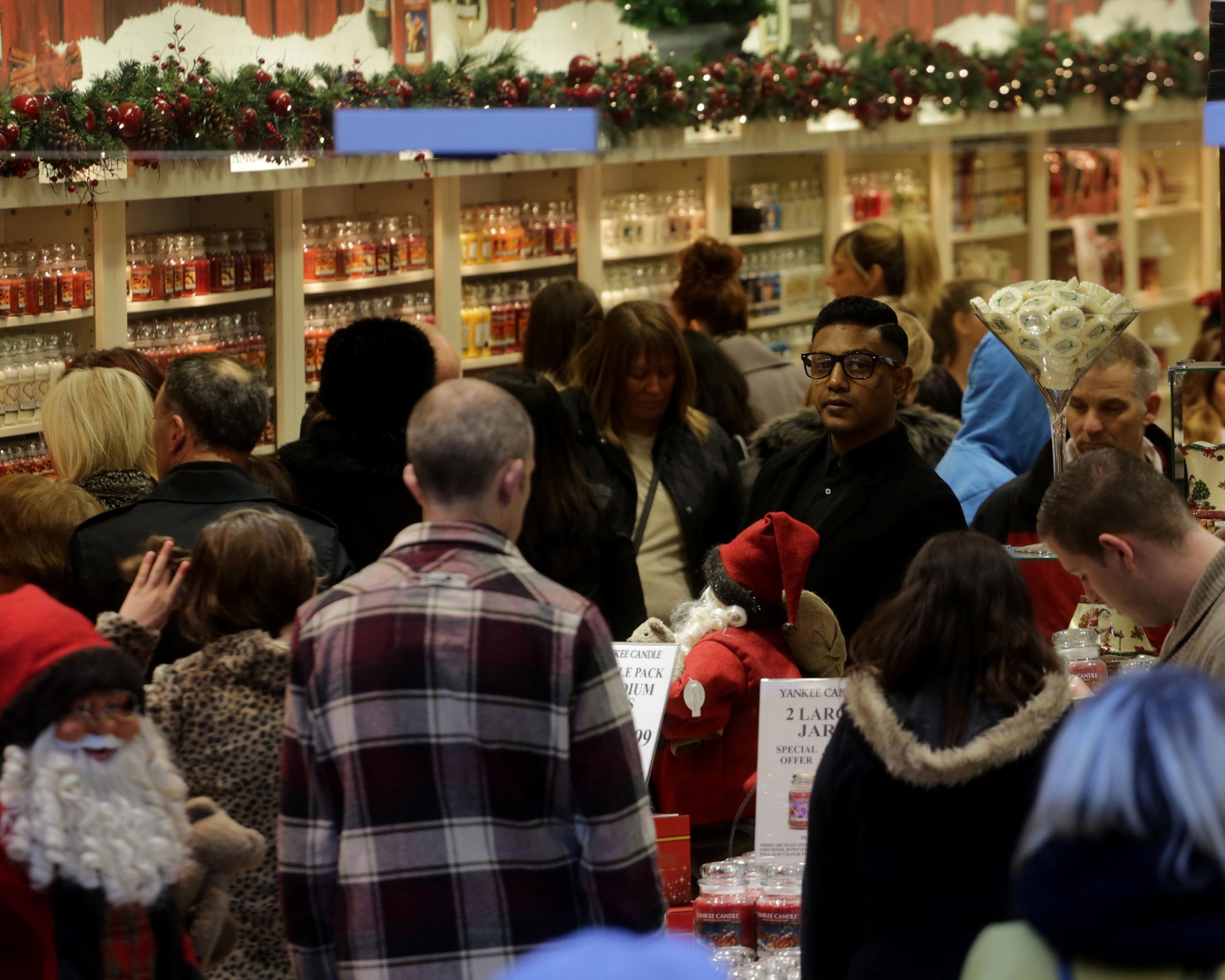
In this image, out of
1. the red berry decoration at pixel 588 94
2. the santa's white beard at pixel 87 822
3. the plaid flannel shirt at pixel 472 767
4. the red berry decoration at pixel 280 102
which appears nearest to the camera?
the santa's white beard at pixel 87 822

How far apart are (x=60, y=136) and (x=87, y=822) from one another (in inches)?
140

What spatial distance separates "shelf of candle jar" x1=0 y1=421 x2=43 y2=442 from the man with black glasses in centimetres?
288

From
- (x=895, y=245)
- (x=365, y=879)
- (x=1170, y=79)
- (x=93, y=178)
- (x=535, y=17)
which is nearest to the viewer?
(x=365, y=879)

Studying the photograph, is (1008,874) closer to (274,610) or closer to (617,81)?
(274,610)

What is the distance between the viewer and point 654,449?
4488mm

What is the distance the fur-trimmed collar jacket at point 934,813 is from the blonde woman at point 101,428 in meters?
2.02

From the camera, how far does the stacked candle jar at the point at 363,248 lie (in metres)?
6.75

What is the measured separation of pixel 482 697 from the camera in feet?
6.95

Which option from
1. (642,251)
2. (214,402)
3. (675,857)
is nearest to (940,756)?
(675,857)

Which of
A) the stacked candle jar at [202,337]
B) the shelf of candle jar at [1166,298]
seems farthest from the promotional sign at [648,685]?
the shelf of candle jar at [1166,298]

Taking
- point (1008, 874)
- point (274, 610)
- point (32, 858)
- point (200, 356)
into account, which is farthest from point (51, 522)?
point (1008, 874)

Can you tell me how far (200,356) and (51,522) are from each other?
44 cm

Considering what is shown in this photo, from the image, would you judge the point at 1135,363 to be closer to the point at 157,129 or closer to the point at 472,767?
the point at 472,767

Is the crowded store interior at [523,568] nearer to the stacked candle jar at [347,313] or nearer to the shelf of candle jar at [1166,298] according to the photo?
the stacked candle jar at [347,313]
